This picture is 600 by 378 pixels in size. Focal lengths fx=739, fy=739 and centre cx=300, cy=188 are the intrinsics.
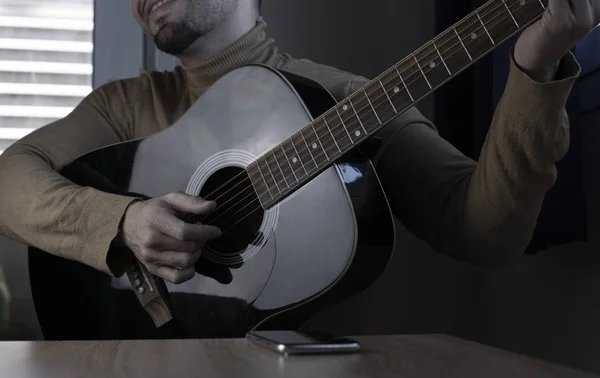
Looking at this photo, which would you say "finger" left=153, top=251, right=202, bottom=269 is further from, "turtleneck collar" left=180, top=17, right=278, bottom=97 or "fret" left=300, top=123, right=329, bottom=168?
"turtleneck collar" left=180, top=17, right=278, bottom=97

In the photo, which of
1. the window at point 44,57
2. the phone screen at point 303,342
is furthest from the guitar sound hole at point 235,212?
the window at point 44,57

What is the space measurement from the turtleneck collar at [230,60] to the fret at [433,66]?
1.53ft

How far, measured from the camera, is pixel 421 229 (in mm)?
1193

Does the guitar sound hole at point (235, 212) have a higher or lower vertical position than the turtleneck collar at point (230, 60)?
lower

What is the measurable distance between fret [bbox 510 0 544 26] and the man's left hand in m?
0.01

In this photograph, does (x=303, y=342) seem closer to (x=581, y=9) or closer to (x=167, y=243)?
(x=167, y=243)

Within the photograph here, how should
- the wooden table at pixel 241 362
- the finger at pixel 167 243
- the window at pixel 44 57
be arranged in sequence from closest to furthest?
the wooden table at pixel 241 362, the finger at pixel 167 243, the window at pixel 44 57

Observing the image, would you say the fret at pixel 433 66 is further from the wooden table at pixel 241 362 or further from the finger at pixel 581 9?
the wooden table at pixel 241 362

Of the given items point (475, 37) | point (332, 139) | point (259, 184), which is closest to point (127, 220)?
point (259, 184)

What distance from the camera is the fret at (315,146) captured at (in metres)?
0.97

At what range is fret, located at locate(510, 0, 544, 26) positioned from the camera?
84 centimetres

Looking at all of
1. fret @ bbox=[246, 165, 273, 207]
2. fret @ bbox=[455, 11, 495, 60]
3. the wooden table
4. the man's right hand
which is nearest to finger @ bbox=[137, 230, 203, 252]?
the man's right hand

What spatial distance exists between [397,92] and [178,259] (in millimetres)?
378

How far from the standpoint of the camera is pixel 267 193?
101cm
